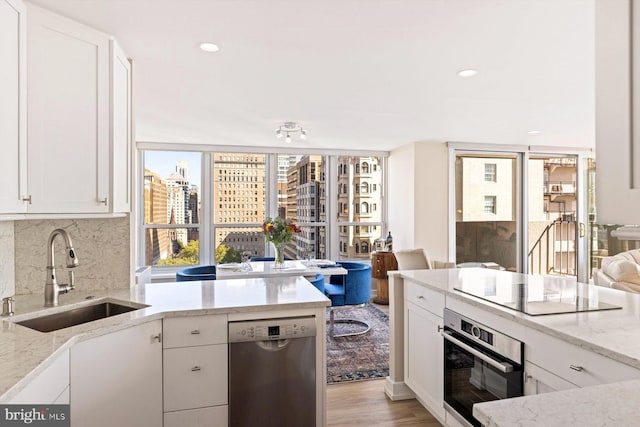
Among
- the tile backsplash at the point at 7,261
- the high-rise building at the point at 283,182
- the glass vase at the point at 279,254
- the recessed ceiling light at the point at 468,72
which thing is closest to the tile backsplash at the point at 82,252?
the tile backsplash at the point at 7,261

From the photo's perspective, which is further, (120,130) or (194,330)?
(120,130)

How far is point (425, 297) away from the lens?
8.41 feet

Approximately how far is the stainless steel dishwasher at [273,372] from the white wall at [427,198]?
3584 mm

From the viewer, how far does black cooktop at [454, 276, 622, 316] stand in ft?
6.07

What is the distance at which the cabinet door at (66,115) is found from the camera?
6.02 ft

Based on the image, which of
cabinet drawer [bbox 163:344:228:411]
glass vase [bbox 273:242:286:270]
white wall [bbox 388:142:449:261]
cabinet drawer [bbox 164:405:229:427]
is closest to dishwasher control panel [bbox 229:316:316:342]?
cabinet drawer [bbox 163:344:228:411]

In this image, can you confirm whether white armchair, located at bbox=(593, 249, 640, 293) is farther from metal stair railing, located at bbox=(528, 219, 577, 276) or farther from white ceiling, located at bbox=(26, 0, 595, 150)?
white ceiling, located at bbox=(26, 0, 595, 150)

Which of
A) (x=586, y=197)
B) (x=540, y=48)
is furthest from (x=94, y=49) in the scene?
(x=586, y=197)

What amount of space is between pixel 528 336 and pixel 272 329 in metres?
1.28

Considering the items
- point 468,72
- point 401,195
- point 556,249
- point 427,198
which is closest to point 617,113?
point 468,72

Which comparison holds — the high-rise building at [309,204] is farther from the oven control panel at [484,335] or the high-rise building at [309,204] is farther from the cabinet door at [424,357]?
the oven control panel at [484,335]

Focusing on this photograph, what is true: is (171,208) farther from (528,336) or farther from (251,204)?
(528,336)

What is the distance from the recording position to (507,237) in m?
5.96

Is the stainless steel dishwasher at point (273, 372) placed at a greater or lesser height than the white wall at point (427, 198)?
lesser
